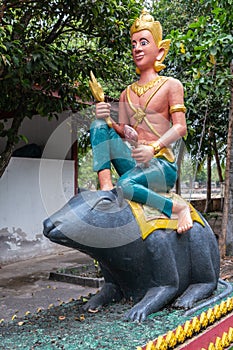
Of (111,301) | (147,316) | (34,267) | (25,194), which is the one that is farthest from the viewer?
(25,194)

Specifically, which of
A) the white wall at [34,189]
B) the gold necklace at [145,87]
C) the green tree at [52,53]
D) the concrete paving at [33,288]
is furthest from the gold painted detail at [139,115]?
the white wall at [34,189]

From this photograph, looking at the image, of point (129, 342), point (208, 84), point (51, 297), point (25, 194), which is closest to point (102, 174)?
point (129, 342)

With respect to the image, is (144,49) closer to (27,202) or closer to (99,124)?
(99,124)

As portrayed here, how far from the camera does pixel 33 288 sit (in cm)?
607

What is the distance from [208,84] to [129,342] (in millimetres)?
4214

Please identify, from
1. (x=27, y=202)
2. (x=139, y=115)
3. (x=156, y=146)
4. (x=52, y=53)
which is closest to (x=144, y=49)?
(x=139, y=115)

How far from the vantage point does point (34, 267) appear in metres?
7.45

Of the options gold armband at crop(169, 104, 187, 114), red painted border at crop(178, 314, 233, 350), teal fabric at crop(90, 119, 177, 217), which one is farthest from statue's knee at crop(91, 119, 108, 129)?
red painted border at crop(178, 314, 233, 350)

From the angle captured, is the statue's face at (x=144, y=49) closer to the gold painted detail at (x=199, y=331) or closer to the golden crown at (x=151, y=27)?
the golden crown at (x=151, y=27)

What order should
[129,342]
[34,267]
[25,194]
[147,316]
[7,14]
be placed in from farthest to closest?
1. [25,194]
2. [34,267]
3. [7,14]
4. [147,316]
5. [129,342]

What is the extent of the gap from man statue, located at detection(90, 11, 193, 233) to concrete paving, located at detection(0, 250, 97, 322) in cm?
210

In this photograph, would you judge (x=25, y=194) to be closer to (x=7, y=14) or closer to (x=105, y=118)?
(x=7, y=14)

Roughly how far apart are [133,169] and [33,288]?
354cm

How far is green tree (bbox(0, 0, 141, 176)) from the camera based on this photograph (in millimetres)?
4930
